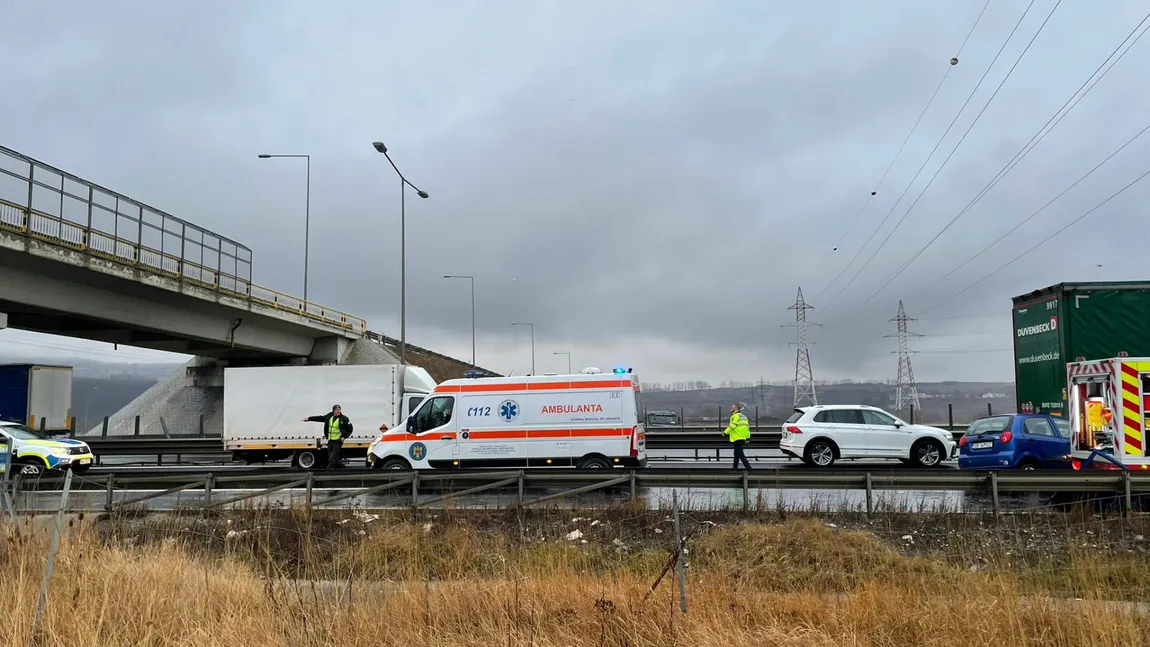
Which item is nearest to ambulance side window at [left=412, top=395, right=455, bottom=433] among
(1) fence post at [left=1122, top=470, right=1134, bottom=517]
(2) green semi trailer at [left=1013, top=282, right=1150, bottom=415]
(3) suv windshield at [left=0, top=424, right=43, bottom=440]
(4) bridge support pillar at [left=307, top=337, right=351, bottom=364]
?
(3) suv windshield at [left=0, top=424, right=43, bottom=440]

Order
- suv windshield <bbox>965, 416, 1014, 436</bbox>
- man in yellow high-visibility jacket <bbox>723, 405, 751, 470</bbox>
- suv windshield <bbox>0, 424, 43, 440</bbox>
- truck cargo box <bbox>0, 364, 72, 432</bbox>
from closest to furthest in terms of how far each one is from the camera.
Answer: suv windshield <bbox>965, 416, 1014, 436</bbox> → man in yellow high-visibility jacket <bbox>723, 405, 751, 470</bbox> → suv windshield <bbox>0, 424, 43, 440</bbox> → truck cargo box <bbox>0, 364, 72, 432</bbox>

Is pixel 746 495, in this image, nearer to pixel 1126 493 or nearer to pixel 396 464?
pixel 1126 493

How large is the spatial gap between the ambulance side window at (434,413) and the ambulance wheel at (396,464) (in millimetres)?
776

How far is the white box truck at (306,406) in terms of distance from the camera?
77.3ft

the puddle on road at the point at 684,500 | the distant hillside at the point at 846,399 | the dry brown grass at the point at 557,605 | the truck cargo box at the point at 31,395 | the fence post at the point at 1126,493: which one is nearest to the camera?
the dry brown grass at the point at 557,605

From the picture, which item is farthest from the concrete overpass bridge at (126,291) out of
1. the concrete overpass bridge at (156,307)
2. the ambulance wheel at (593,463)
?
the ambulance wheel at (593,463)

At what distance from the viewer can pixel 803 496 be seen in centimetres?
1292

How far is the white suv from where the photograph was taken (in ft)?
63.0

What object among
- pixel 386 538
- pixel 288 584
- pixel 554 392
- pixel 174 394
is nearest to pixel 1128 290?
pixel 554 392

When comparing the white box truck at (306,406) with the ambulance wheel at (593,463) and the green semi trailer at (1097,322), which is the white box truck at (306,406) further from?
the green semi trailer at (1097,322)

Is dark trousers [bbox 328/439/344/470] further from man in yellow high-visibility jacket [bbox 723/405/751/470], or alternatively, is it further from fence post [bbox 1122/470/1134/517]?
fence post [bbox 1122/470/1134/517]

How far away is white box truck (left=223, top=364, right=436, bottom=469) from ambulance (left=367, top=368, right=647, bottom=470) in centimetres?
694

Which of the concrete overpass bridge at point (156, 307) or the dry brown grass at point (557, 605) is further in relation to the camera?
the concrete overpass bridge at point (156, 307)

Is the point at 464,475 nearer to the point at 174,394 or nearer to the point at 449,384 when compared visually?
the point at 449,384
